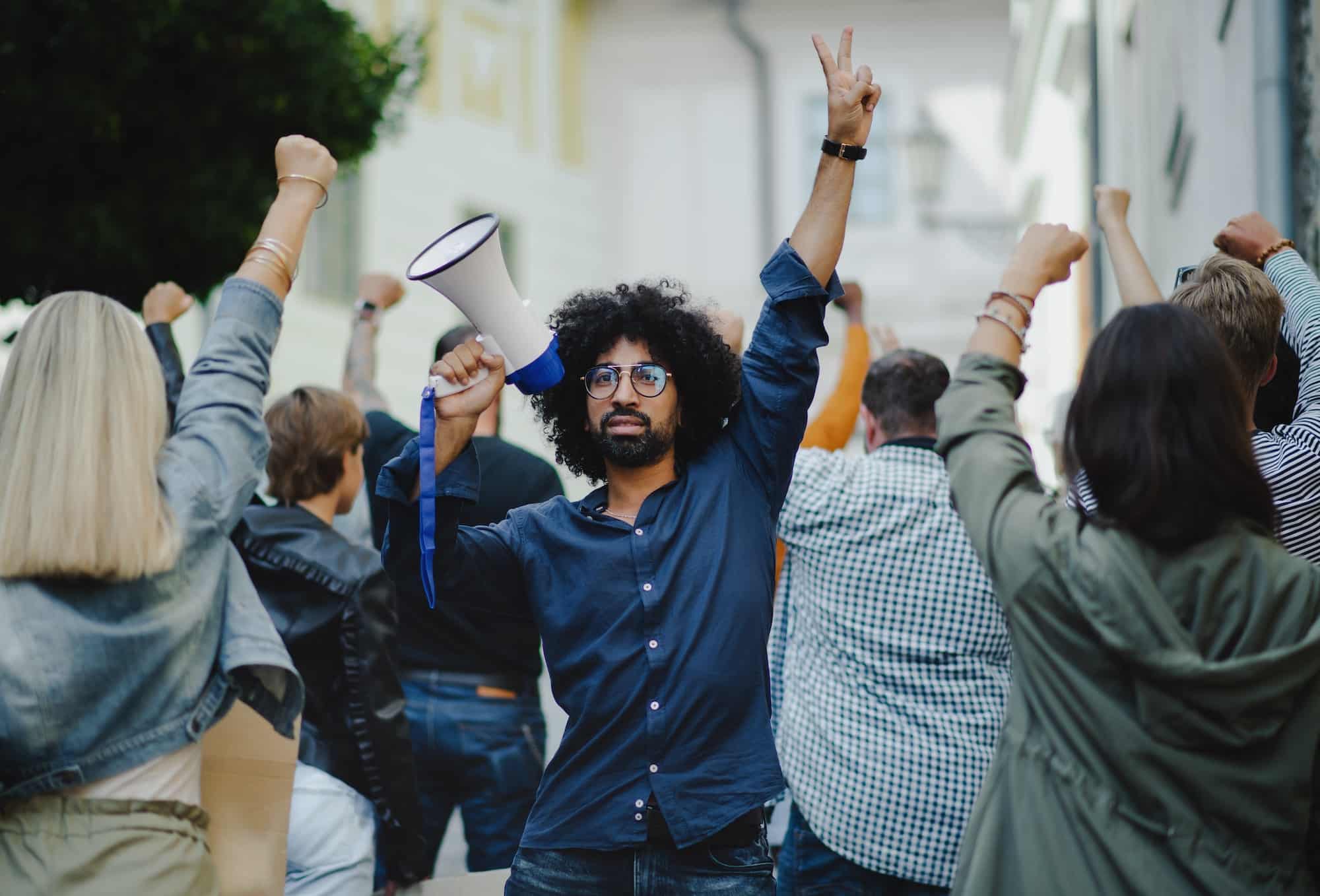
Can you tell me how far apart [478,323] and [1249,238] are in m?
1.69

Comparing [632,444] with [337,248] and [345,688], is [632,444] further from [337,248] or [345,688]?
[337,248]

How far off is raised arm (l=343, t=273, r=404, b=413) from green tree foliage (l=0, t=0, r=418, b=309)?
2714 mm

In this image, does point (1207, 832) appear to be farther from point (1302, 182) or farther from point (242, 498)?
point (1302, 182)

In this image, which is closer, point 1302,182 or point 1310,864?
point 1310,864

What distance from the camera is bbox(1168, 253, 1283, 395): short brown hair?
9.55ft

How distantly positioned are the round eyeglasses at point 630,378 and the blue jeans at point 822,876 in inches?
51.4

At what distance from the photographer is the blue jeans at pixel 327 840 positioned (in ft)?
12.3

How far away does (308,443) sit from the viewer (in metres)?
4.22

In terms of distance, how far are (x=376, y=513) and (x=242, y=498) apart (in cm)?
79

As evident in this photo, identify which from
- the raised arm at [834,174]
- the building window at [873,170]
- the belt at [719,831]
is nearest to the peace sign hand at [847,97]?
the raised arm at [834,174]

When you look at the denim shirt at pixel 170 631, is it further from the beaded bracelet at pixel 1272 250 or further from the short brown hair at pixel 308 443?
the beaded bracelet at pixel 1272 250

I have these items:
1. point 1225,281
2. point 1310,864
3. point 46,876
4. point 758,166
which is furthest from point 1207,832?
point 758,166

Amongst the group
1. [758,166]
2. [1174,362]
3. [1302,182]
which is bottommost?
[1174,362]

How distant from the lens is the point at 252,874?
2746mm
